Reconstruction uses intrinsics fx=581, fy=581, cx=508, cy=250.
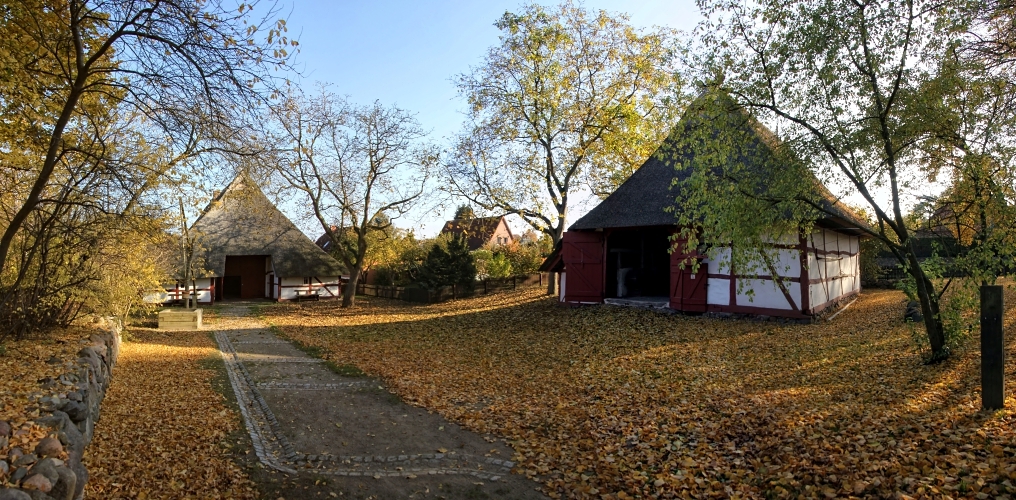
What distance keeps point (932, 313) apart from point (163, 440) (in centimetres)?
951

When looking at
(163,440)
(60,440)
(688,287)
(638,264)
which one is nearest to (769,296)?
(688,287)

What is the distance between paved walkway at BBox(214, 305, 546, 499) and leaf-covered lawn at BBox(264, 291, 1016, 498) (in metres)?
0.38

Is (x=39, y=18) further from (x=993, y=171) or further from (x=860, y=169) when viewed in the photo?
(x=993, y=171)

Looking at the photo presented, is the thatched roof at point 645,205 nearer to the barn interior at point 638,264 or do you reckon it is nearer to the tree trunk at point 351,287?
the barn interior at point 638,264

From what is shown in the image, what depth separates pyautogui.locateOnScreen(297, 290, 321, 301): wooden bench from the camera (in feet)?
94.9

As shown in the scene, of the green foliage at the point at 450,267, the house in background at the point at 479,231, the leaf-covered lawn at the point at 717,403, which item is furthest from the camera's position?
the green foliage at the point at 450,267

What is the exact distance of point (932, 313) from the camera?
7.79 m

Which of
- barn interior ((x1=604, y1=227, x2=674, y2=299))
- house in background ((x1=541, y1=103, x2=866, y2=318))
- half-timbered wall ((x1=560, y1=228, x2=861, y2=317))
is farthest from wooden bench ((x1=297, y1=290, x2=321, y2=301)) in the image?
half-timbered wall ((x1=560, y1=228, x2=861, y2=317))

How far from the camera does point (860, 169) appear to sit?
754 cm

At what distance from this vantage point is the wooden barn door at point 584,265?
17.6m

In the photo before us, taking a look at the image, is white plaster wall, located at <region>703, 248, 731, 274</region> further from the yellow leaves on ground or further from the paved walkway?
the yellow leaves on ground

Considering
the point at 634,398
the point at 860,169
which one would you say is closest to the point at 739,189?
the point at 860,169

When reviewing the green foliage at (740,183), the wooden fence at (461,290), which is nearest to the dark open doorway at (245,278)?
the wooden fence at (461,290)

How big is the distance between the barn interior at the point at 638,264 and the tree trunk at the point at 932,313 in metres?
9.37
